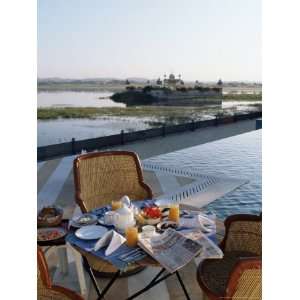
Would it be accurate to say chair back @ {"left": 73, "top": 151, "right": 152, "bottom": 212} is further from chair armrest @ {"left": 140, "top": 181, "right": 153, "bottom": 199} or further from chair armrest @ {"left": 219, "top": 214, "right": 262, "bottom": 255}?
chair armrest @ {"left": 219, "top": 214, "right": 262, "bottom": 255}

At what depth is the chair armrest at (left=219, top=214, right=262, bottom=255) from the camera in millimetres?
2168

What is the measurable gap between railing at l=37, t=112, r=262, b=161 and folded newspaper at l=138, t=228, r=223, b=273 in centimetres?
485

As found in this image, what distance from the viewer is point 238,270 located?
1.58 m

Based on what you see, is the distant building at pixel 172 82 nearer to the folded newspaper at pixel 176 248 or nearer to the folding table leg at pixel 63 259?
the folding table leg at pixel 63 259

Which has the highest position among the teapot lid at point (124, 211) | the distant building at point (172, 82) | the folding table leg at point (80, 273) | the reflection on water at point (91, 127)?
the distant building at point (172, 82)

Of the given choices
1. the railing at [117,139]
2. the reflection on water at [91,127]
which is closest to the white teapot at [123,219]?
the railing at [117,139]

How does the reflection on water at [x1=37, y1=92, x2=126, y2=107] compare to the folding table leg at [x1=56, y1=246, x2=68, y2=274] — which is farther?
the reflection on water at [x1=37, y1=92, x2=126, y2=107]

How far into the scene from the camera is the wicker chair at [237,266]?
1.58m

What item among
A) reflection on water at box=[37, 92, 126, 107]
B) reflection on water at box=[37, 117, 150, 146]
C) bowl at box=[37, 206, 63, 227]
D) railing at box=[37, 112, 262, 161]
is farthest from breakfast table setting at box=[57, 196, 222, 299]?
reflection on water at box=[37, 92, 126, 107]

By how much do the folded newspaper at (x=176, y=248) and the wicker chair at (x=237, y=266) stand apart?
148mm

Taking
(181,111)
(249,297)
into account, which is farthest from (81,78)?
(249,297)
